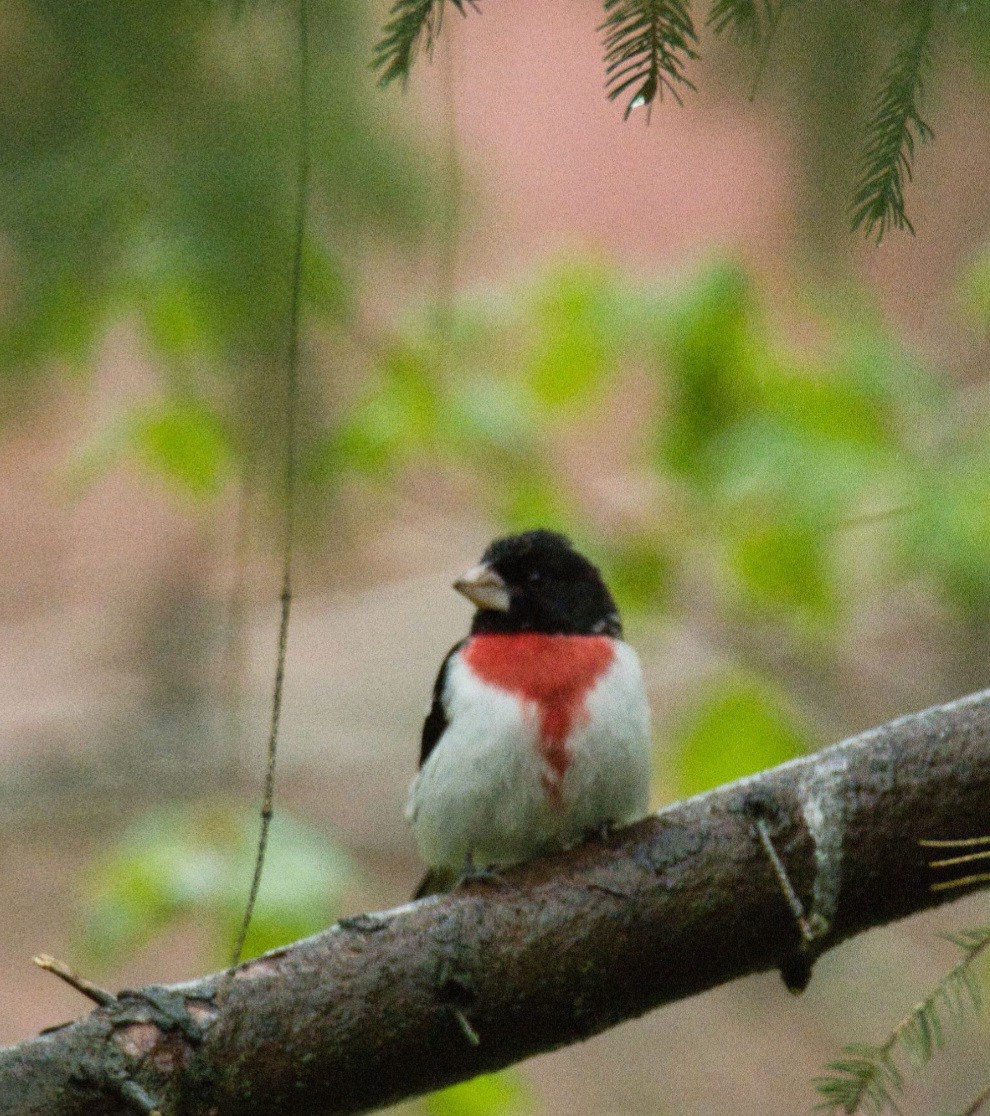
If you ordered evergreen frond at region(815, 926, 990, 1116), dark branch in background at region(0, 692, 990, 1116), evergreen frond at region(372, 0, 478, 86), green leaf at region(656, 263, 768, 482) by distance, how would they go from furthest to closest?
green leaf at region(656, 263, 768, 482) → dark branch in background at region(0, 692, 990, 1116) → evergreen frond at region(815, 926, 990, 1116) → evergreen frond at region(372, 0, 478, 86)

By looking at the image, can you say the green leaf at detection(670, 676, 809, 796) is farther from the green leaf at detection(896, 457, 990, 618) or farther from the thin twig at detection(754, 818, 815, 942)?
the thin twig at detection(754, 818, 815, 942)

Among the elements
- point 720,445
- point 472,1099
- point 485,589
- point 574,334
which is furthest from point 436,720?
point 574,334

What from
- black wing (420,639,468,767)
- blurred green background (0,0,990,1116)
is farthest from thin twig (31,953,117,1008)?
black wing (420,639,468,767)

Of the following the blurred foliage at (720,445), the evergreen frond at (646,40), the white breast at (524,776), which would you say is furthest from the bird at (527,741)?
the evergreen frond at (646,40)

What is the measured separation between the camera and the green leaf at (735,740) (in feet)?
14.4

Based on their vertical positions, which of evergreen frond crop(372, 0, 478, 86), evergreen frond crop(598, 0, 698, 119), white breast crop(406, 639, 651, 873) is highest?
evergreen frond crop(372, 0, 478, 86)

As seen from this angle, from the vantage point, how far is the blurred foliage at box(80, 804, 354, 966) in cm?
359

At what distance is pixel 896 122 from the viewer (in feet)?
5.47

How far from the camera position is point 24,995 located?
7.87 meters

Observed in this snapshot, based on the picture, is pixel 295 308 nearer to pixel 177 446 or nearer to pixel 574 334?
pixel 177 446

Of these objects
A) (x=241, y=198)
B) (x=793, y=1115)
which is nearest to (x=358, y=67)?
(x=241, y=198)

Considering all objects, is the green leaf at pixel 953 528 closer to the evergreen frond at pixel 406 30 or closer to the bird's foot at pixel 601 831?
the bird's foot at pixel 601 831

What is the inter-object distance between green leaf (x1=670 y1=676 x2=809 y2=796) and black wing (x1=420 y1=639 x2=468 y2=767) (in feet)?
3.42

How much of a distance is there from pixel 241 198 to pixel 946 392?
3301 mm
